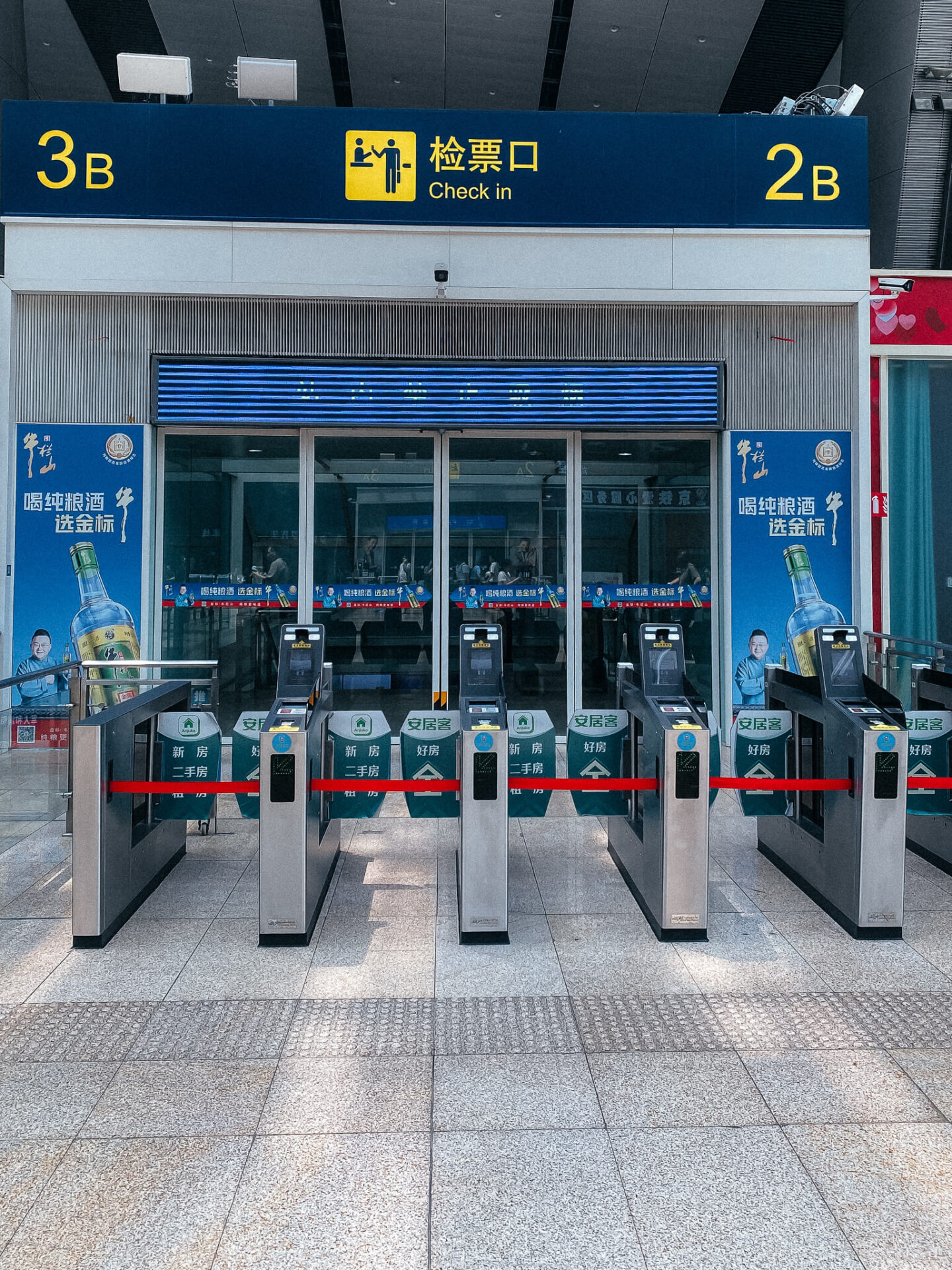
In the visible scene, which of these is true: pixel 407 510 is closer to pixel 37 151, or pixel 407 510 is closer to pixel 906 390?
pixel 37 151

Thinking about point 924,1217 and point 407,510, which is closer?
point 924,1217

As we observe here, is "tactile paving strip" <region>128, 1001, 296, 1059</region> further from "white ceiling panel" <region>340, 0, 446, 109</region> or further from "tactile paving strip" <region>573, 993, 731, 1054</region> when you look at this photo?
"white ceiling panel" <region>340, 0, 446, 109</region>

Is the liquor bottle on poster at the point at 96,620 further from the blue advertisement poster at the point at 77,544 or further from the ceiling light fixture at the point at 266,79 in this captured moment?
the ceiling light fixture at the point at 266,79

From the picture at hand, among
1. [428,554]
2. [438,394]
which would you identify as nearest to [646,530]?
[428,554]

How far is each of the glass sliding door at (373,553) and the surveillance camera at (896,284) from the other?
13.4 ft

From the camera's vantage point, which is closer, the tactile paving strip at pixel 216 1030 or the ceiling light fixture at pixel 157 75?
the tactile paving strip at pixel 216 1030

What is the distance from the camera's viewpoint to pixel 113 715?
4.22 m

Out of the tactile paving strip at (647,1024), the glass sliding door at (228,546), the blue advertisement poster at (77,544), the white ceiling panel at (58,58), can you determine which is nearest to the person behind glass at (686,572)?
the glass sliding door at (228,546)

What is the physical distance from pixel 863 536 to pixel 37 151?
23.9ft

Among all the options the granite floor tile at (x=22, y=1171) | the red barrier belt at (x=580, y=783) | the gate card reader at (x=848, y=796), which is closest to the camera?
the granite floor tile at (x=22, y=1171)

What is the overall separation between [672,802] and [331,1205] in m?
2.25

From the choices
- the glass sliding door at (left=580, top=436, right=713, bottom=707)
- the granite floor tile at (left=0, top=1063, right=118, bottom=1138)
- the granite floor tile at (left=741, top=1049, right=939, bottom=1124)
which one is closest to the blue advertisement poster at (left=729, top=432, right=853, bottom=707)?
the glass sliding door at (left=580, top=436, right=713, bottom=707)

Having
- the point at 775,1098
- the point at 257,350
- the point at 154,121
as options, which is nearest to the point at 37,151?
the point at 154,121

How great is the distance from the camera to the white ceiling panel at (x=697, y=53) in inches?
386
